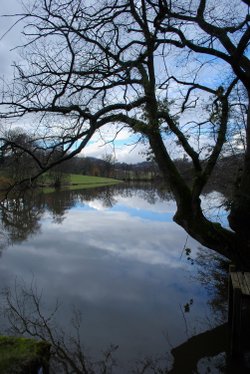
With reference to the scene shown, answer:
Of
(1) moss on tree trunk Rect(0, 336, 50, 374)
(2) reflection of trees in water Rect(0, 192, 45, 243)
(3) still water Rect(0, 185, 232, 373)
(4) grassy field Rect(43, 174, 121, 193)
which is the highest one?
(4) grassy field Rect(43, 174, 121, 193)

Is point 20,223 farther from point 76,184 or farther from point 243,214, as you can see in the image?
point 76,184

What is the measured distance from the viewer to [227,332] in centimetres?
711

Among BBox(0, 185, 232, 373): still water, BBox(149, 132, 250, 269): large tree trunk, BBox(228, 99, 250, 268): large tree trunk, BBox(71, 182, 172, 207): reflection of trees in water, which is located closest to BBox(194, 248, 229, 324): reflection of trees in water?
BBox(0, 185, 232, 373): still water

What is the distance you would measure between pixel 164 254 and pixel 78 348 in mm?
7414

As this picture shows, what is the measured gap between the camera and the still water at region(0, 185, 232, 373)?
6.66m

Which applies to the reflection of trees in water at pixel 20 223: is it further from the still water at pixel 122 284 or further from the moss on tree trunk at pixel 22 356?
the moss on tree trunk at pixel 22 356

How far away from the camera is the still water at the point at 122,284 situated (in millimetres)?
6660

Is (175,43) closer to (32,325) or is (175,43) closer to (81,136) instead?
(81,136)

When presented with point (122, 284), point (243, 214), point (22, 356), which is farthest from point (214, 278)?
point (22, 356)

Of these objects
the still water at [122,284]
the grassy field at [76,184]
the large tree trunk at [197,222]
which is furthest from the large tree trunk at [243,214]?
the grassy field at [76,184]

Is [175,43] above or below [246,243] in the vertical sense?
above

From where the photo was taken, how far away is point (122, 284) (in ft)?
32.5

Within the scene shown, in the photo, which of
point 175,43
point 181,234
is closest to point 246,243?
point 175,43

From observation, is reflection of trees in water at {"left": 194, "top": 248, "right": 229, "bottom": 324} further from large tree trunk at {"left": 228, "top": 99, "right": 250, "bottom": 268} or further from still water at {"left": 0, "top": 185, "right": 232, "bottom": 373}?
large tree trunk at {"left": 228, "top": 99, "right": 250, "bottom": 268}
